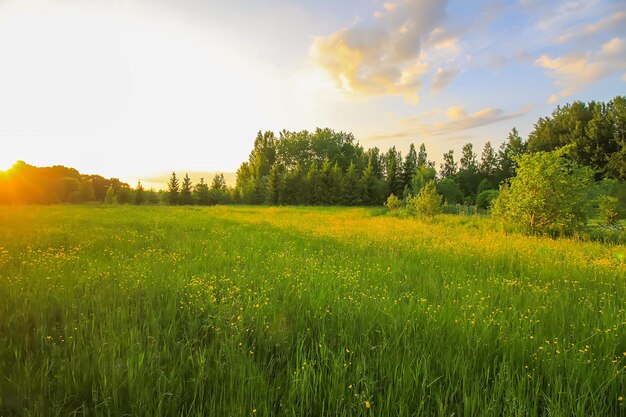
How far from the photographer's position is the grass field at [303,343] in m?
2.51

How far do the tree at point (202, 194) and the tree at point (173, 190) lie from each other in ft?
13.1

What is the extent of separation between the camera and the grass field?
8.23ft

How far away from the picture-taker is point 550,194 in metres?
14.2

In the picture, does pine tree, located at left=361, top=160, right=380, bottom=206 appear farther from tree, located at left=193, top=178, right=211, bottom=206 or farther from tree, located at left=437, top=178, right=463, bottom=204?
tree, located at left=193, top=178, right=211, bottom=206

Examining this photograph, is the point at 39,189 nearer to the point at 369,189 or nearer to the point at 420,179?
the point at 369,189

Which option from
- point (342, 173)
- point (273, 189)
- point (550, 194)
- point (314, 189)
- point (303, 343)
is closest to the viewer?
point (303, 343)

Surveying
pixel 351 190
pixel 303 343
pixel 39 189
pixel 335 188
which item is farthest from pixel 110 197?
pixel 303 343

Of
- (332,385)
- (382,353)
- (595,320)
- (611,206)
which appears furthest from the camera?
(611,206)

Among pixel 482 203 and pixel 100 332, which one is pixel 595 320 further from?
pixel 482 203

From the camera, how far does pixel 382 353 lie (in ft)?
10.2

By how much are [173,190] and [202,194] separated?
658cm

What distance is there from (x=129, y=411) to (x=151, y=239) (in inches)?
377

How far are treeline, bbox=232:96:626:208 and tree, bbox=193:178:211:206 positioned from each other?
275 inches

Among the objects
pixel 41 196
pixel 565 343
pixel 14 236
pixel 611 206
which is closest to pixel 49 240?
pixel 14 236
